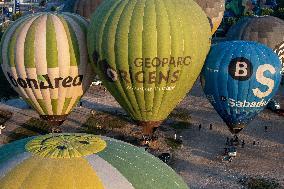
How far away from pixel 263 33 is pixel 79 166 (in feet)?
83.4

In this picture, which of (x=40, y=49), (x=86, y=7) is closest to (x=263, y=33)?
(x=86, y=7)

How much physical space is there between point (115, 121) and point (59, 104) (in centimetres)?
749

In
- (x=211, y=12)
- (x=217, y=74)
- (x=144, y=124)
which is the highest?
(x=211, y=12)

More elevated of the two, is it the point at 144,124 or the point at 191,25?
the point at 191,25

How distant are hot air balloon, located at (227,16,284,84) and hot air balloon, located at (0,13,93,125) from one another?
548 inches

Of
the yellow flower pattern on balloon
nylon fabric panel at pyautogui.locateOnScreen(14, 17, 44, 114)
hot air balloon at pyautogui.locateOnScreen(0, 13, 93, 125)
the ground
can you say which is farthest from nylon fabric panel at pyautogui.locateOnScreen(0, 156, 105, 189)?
the ground

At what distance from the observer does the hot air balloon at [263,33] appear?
32.4 metres

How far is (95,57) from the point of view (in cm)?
2177

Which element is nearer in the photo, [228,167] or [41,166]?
[41,166]

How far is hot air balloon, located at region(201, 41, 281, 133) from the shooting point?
23.2 m

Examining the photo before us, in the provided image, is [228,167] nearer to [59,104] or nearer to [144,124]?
[144,124]

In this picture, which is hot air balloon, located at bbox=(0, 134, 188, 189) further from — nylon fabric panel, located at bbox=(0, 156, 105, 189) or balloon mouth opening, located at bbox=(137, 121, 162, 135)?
balloon mouth opening, located at bbox=(137, 121, 162, 135)

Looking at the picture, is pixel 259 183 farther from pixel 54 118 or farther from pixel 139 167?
pixel 139 167

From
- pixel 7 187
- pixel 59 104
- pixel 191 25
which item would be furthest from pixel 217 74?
pixel 7 187
